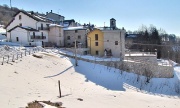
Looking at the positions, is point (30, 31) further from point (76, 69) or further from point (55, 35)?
point (76, 69)

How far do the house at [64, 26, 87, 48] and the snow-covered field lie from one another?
18.3 meters

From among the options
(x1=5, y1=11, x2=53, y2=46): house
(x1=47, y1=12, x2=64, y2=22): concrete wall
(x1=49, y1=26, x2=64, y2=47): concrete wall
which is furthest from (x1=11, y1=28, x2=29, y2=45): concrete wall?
(x1=47, y1=12, x2=64, y2=22): concrete wall

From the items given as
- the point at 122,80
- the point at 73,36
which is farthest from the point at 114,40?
the point at 122,80

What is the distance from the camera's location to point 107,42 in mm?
49219

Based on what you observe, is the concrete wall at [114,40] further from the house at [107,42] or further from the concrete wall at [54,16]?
the concrete wall at [54,16]

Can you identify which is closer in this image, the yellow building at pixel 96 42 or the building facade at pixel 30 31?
the building facade at pixel 30 31

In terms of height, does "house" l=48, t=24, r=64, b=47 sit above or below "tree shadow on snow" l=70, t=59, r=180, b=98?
above

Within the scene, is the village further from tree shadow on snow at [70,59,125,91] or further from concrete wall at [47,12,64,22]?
concrete wall at [47,12,64,22]

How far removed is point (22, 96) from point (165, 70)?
28.7 m

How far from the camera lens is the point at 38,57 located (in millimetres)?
33750

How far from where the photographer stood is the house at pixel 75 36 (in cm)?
5622

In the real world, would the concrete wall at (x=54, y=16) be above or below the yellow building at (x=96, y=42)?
above

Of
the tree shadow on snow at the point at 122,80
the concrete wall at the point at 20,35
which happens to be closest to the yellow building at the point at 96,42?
the tree shadow on snow at the point at 122,80

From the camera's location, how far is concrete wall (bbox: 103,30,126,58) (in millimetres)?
47912
